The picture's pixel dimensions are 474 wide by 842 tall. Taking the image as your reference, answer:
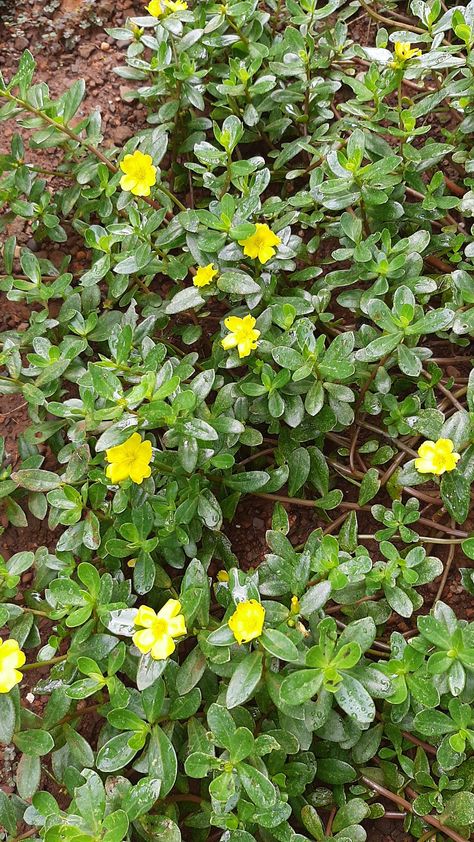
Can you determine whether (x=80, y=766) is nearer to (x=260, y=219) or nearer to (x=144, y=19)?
(x=260, y=219)

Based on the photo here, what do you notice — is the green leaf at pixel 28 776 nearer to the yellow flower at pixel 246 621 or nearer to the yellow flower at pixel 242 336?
the yellow flower at pixel 246 621

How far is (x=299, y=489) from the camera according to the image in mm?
1851

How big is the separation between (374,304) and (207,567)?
2.52 ft

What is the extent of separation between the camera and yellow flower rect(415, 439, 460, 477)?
1532mm

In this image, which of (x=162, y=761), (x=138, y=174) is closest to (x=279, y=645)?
(x=162, y=761)

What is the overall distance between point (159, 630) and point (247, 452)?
673 mm

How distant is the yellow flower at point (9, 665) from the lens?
4.55 ft

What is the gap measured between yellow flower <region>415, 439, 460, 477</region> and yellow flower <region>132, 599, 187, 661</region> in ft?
2.03

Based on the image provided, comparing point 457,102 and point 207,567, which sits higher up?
point 457,102

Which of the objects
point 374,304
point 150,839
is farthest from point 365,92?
point 150,839

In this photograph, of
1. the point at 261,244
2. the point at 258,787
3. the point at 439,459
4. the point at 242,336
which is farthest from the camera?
the point at 261,244

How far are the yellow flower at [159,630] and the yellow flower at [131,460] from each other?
0.30 meters

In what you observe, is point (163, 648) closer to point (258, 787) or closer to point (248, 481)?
point (258, 787)

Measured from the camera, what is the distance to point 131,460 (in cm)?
155
